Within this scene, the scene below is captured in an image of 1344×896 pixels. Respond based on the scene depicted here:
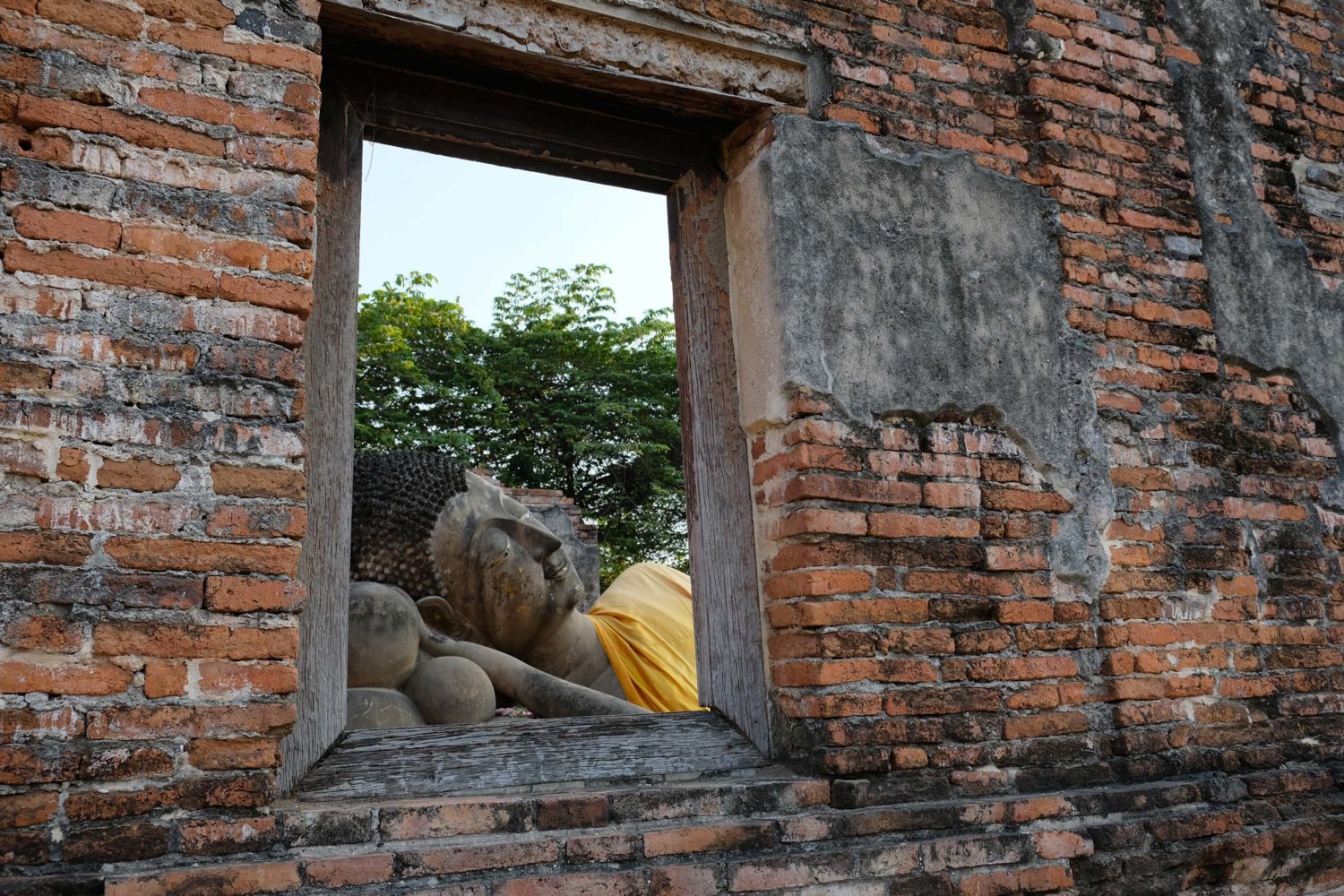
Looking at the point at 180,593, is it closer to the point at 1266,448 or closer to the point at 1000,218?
the point at 1000,218

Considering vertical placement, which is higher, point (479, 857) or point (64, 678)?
point (64, 678)

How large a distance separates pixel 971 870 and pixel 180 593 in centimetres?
203

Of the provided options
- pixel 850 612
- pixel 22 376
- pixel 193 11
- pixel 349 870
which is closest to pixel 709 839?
pixel 850 612

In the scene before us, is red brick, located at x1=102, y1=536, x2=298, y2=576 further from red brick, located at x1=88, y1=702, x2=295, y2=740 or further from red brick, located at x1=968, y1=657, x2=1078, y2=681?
red brick, located at x1=968, y1=657, x2=1078, y2=681

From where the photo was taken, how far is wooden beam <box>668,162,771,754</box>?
3062mm

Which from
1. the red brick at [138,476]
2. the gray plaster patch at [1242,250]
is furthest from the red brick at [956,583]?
the red brick at [138,476]

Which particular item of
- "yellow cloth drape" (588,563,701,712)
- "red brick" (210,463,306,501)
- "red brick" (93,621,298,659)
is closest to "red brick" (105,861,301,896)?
"red brick" (93,621,298,659)

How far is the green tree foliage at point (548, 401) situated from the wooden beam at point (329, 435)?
12522 mm

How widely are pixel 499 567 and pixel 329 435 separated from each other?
1.51m

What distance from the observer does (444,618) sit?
13.5 ft

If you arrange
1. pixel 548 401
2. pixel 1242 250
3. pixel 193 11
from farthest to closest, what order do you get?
pixel 548 401, pixel 1242 250, pixel 193 11

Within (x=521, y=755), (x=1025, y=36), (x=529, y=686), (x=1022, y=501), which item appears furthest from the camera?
(x=529, y=686)

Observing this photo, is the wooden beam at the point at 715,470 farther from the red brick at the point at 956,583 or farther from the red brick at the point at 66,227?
the red brick at the point at 66,227

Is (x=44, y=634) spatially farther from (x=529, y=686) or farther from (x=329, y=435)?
(x=529, y=686)
